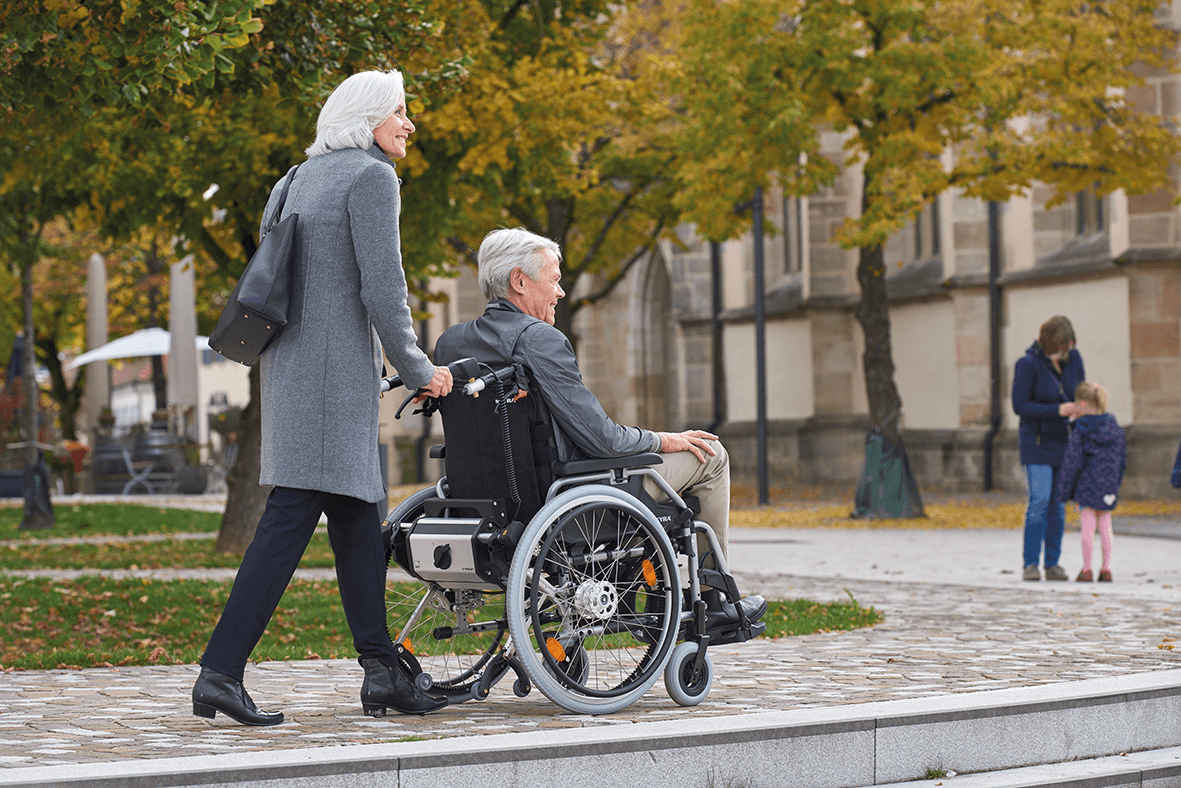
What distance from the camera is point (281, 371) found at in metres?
4.64

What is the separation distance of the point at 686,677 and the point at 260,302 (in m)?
1.78

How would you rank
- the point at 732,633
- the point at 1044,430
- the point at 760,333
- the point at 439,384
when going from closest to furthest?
1. the point at 439,384
2. the point at 732,633
3. the point at 1044,430
4. the point at 760,333

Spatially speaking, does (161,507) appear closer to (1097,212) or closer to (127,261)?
(1097,212)

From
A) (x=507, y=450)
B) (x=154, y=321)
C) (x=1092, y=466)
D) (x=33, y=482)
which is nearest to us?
(x=507, y=450)

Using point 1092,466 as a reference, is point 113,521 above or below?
below

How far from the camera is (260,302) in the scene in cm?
450

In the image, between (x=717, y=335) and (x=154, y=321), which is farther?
(x=154, y=321)

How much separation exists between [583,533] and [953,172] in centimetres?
1226

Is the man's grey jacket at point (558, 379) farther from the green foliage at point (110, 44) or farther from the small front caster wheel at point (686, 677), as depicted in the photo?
the green foliage at point (110, 44)

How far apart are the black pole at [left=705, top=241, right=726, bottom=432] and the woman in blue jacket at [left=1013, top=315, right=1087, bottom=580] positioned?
56.8 feet

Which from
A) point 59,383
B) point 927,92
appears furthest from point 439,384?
point 59,383

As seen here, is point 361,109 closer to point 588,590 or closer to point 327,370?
point 327,370

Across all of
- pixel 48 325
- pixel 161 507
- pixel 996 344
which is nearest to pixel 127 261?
pixel 48 325

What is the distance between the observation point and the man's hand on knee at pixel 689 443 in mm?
4996
